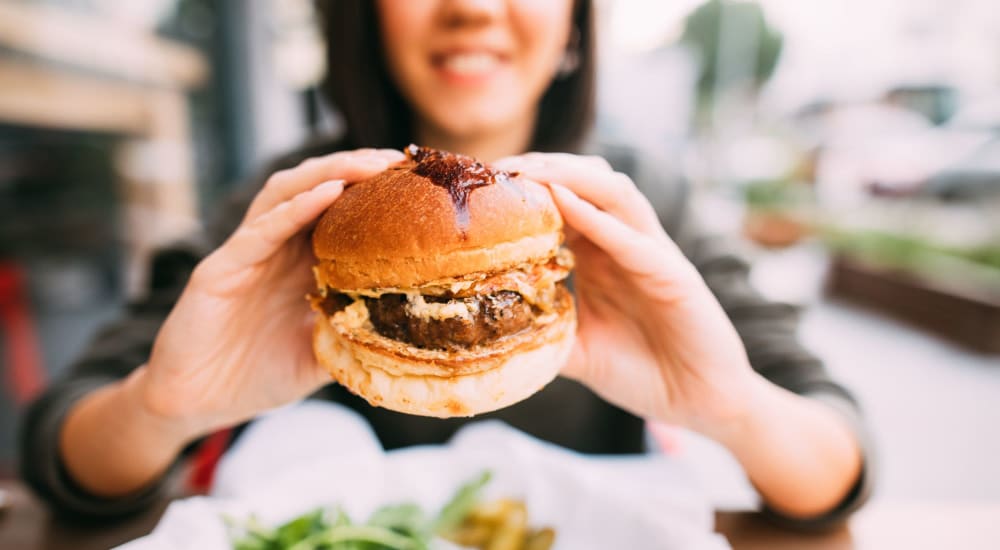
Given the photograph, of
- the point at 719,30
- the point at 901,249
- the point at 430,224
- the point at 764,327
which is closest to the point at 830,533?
the point at 764,327

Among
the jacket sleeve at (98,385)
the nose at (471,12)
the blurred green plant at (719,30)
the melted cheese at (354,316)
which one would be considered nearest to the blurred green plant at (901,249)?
the blurred green plant at (719,30)

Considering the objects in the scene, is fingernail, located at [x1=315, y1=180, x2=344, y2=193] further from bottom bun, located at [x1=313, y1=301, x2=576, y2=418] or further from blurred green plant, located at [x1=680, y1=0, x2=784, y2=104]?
blurred green plant, located at [x1=680, y1=0, x2=784, y2=104]

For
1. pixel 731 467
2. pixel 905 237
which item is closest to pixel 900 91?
pixel 905 237

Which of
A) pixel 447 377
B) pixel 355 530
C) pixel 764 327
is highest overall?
pixel 447 377

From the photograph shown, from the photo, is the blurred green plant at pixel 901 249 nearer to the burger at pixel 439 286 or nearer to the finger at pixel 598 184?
the finger at pixel 598 184

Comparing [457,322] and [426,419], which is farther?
[426,419]

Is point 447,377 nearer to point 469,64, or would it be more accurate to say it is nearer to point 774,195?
point 469,64
